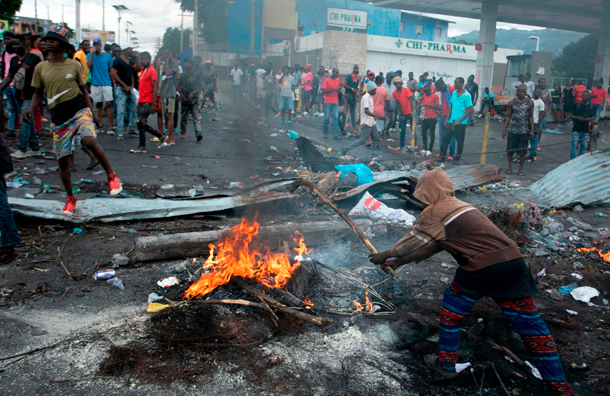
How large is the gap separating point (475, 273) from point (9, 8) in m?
28.8

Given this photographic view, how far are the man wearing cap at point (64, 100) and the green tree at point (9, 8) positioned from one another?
22086 millimetres

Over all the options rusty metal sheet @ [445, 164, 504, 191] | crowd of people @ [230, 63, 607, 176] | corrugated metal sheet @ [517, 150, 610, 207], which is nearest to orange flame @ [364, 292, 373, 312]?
rusty metal sheet @ [445, 164, 504, 191]

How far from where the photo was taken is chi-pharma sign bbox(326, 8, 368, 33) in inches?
835

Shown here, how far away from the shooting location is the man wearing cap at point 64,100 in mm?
4867

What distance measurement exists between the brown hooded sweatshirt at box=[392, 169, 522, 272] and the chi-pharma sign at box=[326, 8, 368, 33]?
18.5 m

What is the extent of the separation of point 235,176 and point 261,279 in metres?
4.42

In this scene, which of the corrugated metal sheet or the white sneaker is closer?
the corrugated metal sheet

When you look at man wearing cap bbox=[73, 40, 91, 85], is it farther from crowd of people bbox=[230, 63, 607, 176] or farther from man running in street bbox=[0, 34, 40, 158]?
crowd of people bbox=[230, 63, 607, 176]

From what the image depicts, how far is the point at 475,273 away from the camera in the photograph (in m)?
2.68

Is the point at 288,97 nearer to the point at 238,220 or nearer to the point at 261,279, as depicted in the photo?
the point at 238,220

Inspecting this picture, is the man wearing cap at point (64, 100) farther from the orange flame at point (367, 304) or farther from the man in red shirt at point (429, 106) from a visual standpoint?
the man in red shirt at point (429, 106)

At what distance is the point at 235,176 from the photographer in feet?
26.3

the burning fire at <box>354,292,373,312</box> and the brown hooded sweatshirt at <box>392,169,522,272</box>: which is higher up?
the brown hooded sweatshirt at <box>392,169,522,272</box>

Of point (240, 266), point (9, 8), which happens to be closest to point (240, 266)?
point (240, 266)
